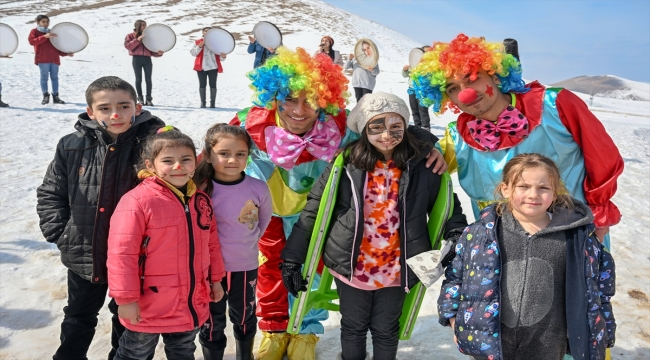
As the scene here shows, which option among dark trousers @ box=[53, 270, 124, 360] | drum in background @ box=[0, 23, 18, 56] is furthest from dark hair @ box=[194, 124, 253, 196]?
drum in background @ box=[0, 23, 18, 56]

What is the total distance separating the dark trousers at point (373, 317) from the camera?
7.59 feet

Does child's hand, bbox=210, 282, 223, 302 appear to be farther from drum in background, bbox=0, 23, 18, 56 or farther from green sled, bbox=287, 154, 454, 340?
drum in background, bbox=0, 23, 18, 56

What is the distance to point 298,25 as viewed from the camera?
43.7 metres

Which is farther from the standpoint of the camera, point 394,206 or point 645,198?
point 645,198

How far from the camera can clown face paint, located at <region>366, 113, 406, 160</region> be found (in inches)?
87.6

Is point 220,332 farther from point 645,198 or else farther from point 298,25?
point 298,25

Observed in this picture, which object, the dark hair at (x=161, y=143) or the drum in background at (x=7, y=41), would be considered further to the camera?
the drum in background at (x=7, y=41)

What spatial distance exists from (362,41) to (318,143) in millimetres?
7503

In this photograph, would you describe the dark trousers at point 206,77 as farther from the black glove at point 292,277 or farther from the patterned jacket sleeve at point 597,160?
the patterned jacket sleeve at point 597,160

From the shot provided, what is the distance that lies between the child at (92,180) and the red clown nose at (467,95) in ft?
5.23

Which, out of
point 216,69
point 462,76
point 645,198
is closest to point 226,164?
point 462,76

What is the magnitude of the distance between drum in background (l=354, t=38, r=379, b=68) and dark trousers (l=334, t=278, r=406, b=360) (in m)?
7.13

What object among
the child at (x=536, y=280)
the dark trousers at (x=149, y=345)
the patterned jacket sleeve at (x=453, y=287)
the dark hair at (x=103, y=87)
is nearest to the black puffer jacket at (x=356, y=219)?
the patterned jacket sleeve at (x=453, y=287)

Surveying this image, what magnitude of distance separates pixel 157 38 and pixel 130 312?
32.4 ft
